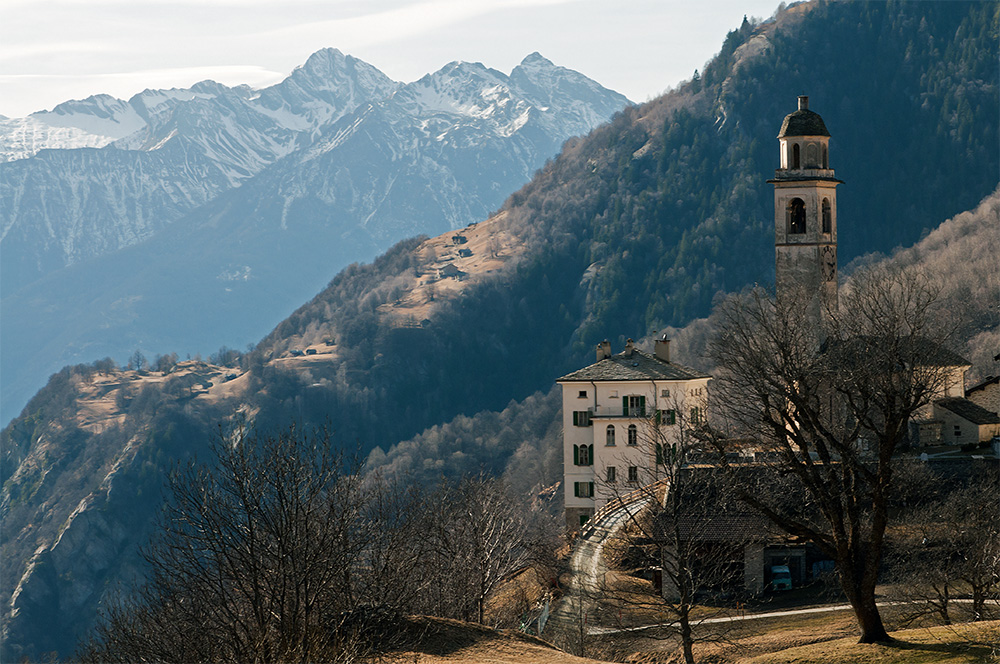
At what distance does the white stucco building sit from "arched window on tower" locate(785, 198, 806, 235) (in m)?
12.4

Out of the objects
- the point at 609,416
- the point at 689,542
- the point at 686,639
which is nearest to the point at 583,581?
the point at 689,542

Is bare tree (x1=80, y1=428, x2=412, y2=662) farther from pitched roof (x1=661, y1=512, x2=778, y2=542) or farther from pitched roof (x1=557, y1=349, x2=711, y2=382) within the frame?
pitched roof (x1=557, y1=349, x2=711, y2=382)

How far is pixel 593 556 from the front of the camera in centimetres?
6575

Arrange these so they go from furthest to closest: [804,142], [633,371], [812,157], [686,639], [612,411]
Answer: [633,371] → [612,411] → [812,157] → [804,142] → [686,639]

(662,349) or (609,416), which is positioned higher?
(662,349)

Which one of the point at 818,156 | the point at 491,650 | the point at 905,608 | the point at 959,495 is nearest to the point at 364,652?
the point at 491,650

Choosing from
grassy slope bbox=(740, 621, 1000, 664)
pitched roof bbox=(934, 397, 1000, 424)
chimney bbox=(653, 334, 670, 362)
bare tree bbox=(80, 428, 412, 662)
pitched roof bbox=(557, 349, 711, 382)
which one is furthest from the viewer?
chimney bbox=(653, 334, 670, 362)

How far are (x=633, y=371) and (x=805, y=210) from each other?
643 inches

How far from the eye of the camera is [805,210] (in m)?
74.2

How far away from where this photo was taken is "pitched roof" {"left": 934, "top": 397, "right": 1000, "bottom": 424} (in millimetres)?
64688

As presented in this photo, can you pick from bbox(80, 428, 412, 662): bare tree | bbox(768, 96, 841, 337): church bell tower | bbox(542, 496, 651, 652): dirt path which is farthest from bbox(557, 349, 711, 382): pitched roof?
bbox(80, 428, 412, 662): bare tree

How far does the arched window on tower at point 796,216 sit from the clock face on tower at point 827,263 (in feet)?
5.92

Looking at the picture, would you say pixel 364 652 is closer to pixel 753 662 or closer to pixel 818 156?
pixel 753 662

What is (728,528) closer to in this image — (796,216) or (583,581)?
(583,581)
